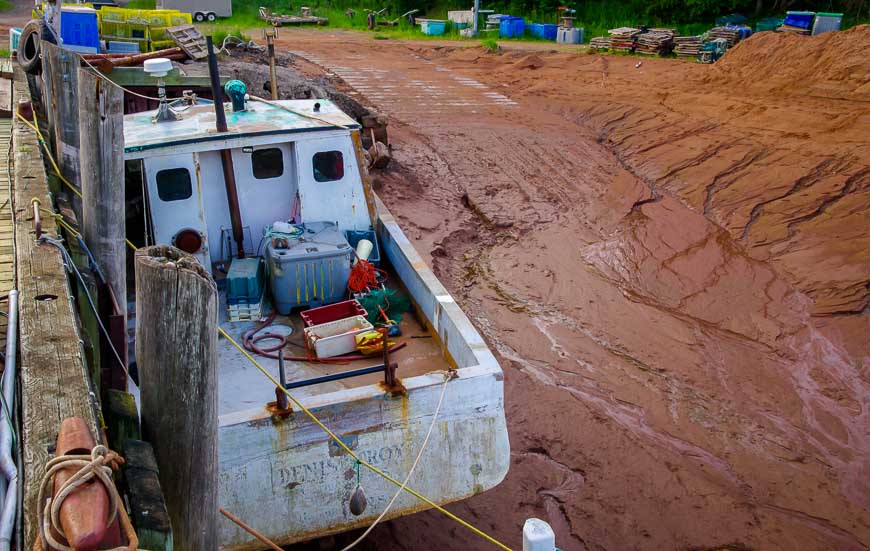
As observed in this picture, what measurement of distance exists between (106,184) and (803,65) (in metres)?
17.1

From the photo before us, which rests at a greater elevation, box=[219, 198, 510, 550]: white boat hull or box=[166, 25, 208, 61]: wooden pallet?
box=[166, 25, 208, 61]: wooden pallet

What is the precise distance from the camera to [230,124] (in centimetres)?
689

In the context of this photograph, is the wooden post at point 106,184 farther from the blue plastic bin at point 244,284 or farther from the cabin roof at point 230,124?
the cabin roof at point 230,124

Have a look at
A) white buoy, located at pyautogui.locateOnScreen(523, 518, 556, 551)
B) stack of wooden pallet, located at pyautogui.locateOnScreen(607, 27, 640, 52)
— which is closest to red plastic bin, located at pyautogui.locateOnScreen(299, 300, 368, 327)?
white buoy, located at pyautogui.locateOnScreen(523, 518, 556, 551)

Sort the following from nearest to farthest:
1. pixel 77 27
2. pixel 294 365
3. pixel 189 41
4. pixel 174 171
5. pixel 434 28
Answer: pixel 294 365 < pixel 174 171 < pixel 77 27 < pixel 189 41 < pixel 434 28

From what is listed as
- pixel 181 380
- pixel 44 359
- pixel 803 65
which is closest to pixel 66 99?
pixel 44 359

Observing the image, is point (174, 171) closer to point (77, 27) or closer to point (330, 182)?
point (330, 182)

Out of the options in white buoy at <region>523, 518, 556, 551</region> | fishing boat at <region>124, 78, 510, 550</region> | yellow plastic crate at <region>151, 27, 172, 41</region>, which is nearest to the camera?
white buoy at <region>523, 518, 556, 551</region>

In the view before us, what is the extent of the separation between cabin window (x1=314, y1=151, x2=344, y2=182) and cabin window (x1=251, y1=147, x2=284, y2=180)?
1.05ft

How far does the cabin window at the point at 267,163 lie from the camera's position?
22.4 feet

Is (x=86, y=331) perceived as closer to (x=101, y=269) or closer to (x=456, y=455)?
(x=101, y=269)

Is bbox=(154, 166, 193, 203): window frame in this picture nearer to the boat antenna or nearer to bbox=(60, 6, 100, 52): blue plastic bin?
the boat antenna

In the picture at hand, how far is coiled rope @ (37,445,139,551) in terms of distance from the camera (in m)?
1.85

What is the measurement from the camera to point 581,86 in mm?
20047
